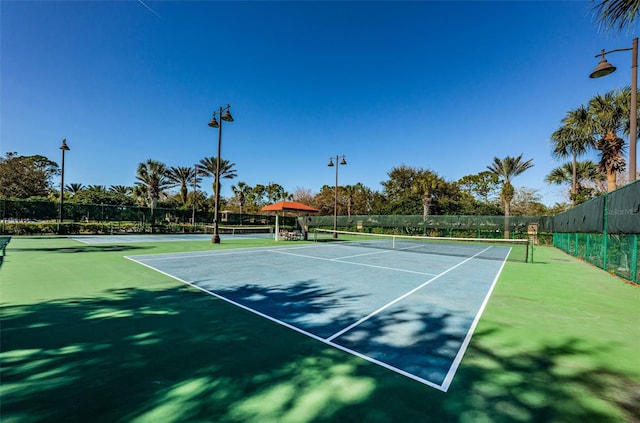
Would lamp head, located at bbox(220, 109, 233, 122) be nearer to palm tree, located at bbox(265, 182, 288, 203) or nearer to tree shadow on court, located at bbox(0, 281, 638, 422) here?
tree shadow on court, located at bbox(0, 281, 638, 422)

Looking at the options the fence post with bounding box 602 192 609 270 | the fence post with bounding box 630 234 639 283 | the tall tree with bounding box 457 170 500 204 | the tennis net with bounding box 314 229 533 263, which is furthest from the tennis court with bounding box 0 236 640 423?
the tall tree with bounding box 457 170 500 204

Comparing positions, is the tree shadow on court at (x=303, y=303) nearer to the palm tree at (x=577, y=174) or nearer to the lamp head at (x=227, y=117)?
the lamp head at (x=227, y=117)

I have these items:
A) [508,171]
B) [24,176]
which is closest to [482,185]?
[508,171]

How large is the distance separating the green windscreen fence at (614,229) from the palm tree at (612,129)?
522cm

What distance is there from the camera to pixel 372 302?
5.30 metres

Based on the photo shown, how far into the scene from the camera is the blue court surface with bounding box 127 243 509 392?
3319 millimetres

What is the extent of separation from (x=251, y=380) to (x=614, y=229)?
1093cm

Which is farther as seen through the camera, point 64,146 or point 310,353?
point 64,146

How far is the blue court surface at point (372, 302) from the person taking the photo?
332cm

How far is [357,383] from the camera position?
8.69 ft

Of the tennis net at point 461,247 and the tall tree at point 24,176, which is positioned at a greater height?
the tall tree at point 24,176

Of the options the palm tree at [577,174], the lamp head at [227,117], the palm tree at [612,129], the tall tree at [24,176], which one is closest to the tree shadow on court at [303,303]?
the lamp head at [227,117]

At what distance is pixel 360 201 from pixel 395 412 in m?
49.3

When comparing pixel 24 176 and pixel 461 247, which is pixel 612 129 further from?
pixel 24 176
